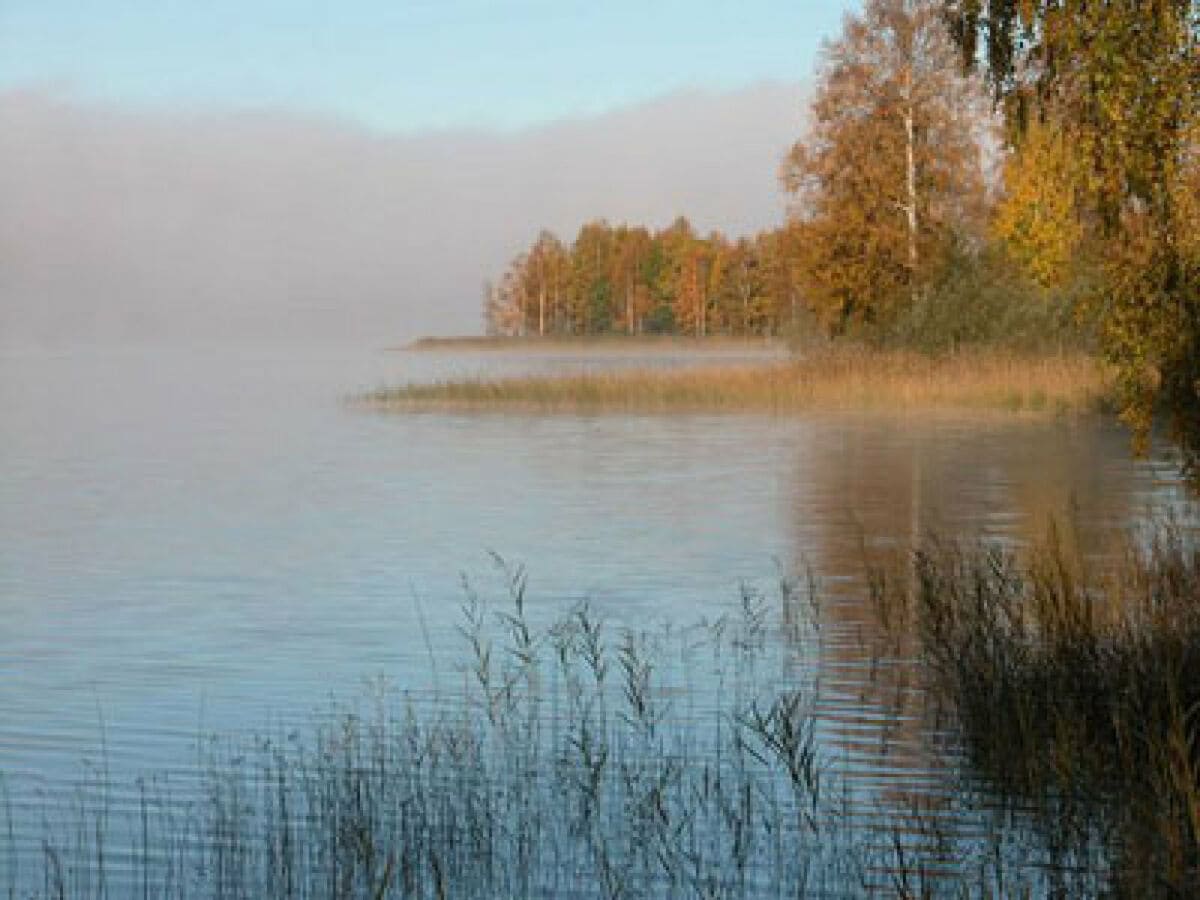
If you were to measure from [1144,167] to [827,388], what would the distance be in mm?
32343

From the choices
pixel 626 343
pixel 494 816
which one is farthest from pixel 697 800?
pixel 626 343

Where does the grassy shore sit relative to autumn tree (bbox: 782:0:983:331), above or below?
below

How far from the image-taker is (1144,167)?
462 inches

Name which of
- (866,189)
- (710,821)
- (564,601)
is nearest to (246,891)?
(710,821)

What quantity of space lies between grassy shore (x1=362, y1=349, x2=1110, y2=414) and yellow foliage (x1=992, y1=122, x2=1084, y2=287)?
2.13 metres

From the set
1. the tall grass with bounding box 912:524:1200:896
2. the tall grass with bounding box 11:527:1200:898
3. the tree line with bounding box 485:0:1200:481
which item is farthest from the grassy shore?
the tall grass with bounding box 11:527:1200:898

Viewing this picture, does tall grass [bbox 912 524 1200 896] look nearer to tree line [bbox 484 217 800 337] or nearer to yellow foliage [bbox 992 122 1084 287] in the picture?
yellow foliage [bbox 992 122 1084 287]

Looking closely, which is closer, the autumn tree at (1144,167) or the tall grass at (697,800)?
the tall grass at (697,800)

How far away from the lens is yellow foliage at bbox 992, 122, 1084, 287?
1286cm

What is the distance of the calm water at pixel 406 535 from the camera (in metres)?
10.8

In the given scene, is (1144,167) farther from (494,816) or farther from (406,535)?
(406,535)

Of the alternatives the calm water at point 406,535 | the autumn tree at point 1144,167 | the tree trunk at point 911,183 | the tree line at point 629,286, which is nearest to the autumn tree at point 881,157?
the tree trunk at point 911,183

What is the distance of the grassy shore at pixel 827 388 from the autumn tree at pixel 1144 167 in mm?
24761

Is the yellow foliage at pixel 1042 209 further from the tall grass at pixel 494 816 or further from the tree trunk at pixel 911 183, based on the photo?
the tall grass at pixel 494 816
